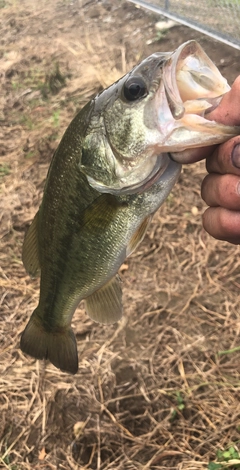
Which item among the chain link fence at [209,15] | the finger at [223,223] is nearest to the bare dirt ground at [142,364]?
the chain link fence at [209,15]

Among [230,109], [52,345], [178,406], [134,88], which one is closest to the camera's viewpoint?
[230,109]

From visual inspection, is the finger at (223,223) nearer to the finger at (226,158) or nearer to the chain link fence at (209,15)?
the finger at (226,158)

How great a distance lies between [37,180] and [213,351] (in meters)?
2.12

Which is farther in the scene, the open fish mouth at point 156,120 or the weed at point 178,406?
the weed at point 178,406

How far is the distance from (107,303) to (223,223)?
63 cm

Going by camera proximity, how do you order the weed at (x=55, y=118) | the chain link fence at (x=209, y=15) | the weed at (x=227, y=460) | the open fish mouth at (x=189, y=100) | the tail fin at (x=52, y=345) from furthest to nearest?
the chain link fence at (x=209, y=15) → the weed at (x=55, y=118) → the weed at (x=227, y=460) → the tail fin at (x=52, y=345) → the open fish mouth at (x=189, y=100)

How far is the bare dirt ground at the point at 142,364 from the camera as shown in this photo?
2.75 meters

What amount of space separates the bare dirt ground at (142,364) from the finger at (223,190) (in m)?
1.52

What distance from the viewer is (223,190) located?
1.56 meters

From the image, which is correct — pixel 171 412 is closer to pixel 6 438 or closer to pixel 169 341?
pixel 169 341

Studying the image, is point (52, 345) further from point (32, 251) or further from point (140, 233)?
point (140, 233)

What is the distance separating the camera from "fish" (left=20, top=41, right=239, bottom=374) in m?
1.43

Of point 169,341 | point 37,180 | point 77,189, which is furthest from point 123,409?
point 37,180

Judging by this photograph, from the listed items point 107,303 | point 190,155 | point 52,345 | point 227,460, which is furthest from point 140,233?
point 227,460
